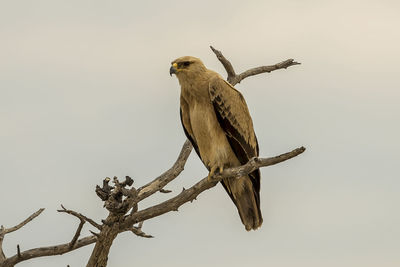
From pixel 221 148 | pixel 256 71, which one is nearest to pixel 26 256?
pixel 221 148

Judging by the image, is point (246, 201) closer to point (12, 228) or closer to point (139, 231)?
point (139, 231)

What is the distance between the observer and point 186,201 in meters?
9.90

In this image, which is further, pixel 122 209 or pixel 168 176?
pixel 168 176

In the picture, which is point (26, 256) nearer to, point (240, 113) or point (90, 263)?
point (90, 263)

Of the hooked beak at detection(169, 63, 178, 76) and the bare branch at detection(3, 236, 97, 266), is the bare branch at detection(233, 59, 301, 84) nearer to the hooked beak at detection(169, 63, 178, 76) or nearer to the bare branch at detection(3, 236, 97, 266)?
the hooked beak at detection(169, 63, 178, 76)

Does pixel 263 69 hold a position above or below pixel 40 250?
above

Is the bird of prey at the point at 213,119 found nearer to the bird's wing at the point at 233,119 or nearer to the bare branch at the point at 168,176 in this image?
the bird's wing at the point at 233,119

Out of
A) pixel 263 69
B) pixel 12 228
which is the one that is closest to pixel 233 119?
pixel 263 69

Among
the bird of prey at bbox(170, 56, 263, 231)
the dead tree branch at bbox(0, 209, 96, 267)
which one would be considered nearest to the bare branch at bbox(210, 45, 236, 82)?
the bird of prey at bbox(170, 56, 263, 231)

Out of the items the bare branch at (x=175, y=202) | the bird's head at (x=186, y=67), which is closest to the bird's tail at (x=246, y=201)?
the bare branch at (x=175, y=202)

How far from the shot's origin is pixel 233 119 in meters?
11.3

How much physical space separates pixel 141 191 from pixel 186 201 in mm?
1184

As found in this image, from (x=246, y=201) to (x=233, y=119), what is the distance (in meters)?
1.40

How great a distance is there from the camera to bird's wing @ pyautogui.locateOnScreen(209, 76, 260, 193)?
1119 cm
